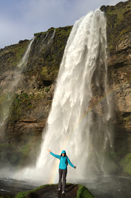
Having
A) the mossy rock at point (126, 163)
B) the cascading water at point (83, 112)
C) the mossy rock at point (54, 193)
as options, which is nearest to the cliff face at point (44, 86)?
the mossy rock at point (126, 163)

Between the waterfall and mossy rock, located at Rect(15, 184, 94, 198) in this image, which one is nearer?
mossy rock, located at Rect(15, 184, 94, 198)

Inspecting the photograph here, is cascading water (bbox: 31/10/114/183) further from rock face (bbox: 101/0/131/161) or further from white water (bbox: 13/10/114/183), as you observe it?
rock face (bbox: 101/0/131/161)

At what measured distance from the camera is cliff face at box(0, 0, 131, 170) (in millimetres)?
17609

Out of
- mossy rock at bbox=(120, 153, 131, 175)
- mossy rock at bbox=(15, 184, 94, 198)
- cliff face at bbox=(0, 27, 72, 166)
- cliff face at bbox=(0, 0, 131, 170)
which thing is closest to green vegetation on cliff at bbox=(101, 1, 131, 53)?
cliff face at bbox=(0, 0, 131, 170)

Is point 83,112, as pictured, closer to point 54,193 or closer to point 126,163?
point 126,163

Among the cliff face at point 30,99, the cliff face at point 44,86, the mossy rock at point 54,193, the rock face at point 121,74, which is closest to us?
the mossy rock at point 54,193

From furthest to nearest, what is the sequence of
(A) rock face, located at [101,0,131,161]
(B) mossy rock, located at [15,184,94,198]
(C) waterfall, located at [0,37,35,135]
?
(C) waterfall, located at [0,37,35,135]
(A) rock face, located at [101,0,131,161]
(B) mossy rock, located at [15,184,94,198]

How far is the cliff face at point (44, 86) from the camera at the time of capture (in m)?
17.6

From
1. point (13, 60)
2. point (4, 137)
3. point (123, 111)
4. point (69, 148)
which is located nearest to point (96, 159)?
point (69, 148)

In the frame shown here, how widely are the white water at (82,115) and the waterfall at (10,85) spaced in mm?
6603

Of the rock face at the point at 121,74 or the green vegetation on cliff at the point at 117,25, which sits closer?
the rock face at the point at 121,74

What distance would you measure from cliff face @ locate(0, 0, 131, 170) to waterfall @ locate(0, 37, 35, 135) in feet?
0.58

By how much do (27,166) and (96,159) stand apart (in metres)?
8.00

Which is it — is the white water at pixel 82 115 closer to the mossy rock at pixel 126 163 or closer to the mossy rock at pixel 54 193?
the mossy rock at pixel 126 163
